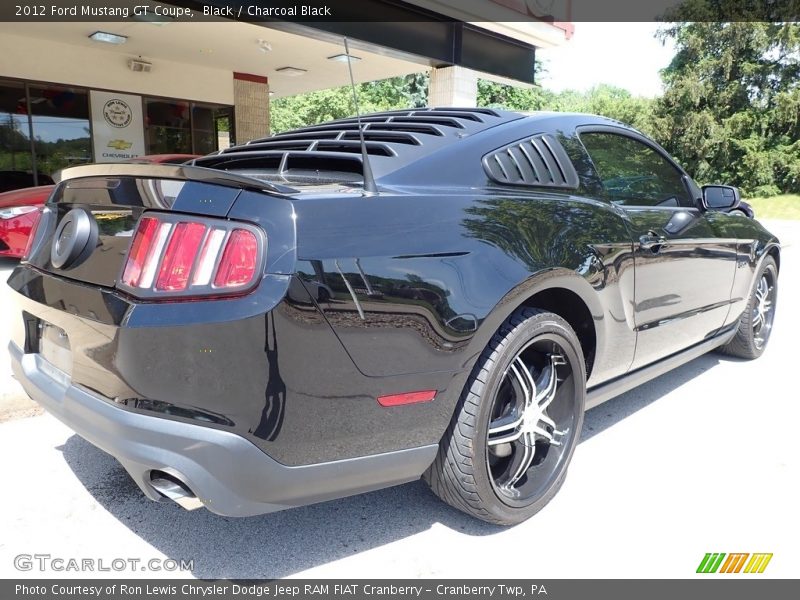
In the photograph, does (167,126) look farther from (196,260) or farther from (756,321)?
(196,260)

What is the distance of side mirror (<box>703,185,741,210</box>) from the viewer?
375 cm

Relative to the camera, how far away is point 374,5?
354 inches

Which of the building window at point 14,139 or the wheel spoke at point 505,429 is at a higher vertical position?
the building window at point 14,139

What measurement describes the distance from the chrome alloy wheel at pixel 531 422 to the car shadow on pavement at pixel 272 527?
0.24 m

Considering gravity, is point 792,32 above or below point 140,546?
above

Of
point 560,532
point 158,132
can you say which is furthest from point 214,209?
point 158,132

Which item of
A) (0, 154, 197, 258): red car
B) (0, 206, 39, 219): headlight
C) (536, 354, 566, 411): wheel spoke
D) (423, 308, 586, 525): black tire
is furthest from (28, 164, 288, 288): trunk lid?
(0, 206, 39, 219): headlight

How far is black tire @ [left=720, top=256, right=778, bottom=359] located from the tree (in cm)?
2921

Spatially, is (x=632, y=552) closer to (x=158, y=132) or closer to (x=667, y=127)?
(x=158, y=132)

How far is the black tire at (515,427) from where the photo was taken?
2.17 m

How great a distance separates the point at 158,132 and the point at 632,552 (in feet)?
44.1

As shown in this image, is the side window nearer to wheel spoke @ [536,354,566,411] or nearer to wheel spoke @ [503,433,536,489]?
wheel spoke @ [536,354,566,411]

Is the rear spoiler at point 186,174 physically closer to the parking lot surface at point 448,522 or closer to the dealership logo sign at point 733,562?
the parking lot surface at point 448,522

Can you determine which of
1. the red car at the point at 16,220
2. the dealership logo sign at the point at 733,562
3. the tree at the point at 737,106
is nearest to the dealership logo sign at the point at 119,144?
the red car at the point at 16,220
